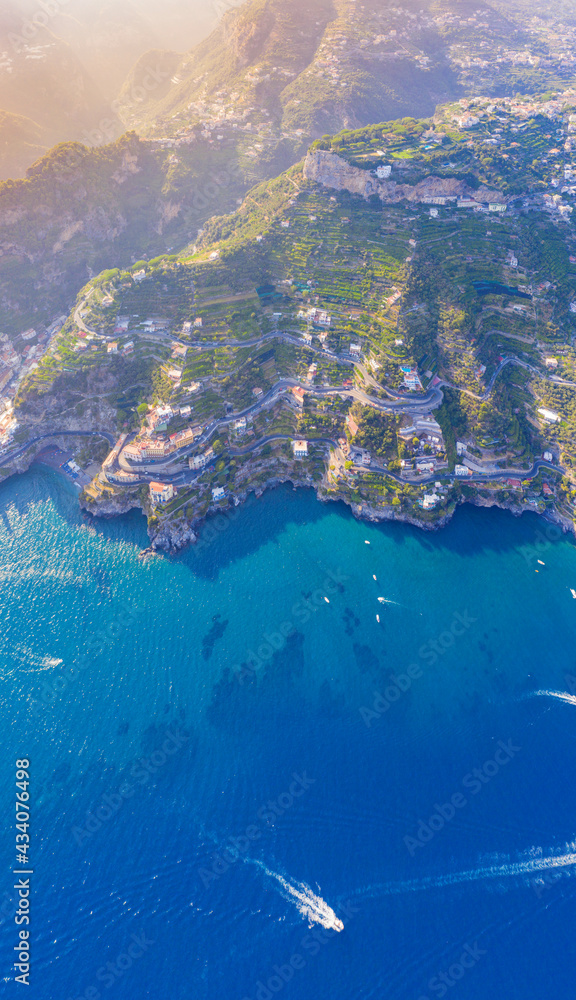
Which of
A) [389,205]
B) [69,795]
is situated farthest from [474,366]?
[69,795]

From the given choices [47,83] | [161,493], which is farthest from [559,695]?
[47,83]

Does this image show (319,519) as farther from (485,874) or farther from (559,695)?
(485,874)

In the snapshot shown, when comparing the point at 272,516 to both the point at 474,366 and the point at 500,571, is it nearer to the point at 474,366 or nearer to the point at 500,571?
the point at 500,571

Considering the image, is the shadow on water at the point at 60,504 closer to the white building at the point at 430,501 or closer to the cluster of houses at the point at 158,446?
the cluster of houses at the point at 158,446

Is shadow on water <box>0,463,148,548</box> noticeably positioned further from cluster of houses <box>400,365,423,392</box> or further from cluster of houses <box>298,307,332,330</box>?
cluster of houses <box>400,365,423,392</box>

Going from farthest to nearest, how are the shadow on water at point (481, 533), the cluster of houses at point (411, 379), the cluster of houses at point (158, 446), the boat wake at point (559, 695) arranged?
the cluster of houses at point (411, 379), the cluster of houses at point (158, 446), the shadow on water at point (481, 533), the boat wake at point (559, 695)

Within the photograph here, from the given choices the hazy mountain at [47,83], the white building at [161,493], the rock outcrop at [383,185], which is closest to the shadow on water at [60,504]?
the white building at [161,493]
